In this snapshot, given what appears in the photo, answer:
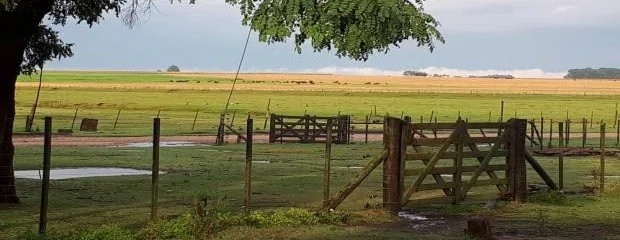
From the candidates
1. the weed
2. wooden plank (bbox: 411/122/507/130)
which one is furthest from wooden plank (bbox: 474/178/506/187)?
the weed

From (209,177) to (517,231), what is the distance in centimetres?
1250

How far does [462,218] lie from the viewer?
16922mm

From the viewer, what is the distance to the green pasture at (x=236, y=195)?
15.4m

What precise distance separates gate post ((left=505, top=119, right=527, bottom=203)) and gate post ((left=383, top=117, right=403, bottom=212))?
362 cm

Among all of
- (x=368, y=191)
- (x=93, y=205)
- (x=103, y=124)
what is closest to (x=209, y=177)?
(x=368, y=191)

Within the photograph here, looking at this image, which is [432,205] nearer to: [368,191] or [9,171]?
[368,191]

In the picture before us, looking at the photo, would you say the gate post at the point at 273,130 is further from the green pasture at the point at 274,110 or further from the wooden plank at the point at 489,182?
the wooden plank at the point at 489,182

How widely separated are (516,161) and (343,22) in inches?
428

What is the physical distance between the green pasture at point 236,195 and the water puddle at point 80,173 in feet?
3.38

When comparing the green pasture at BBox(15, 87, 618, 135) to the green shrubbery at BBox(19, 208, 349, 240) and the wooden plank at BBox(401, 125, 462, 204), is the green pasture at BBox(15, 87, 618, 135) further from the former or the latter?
the green shrubbery at BBox(19, 208, 349, 240)

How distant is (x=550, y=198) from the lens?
19.5 m

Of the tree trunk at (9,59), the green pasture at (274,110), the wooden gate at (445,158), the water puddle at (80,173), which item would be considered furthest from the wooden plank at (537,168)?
the green pasture at (274,110)

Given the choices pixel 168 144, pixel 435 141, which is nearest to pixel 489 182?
pixel 435 141

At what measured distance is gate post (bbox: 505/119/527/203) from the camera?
19.6 metres
